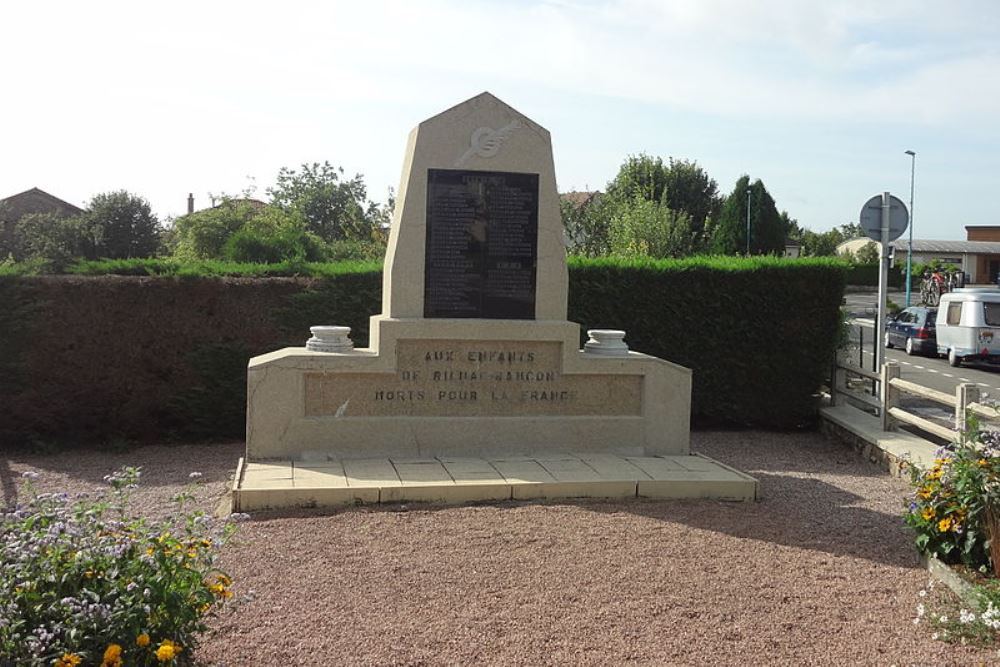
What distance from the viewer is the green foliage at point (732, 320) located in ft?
40.4

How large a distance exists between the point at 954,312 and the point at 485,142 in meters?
22.1

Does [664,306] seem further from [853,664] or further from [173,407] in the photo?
[853,664]

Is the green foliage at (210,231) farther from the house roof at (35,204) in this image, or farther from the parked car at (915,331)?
the house roof at (35,204)

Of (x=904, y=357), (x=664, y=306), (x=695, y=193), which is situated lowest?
(x=904, y=357)

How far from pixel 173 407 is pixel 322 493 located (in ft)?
15.4

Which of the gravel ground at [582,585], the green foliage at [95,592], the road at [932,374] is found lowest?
the road at [932,374]

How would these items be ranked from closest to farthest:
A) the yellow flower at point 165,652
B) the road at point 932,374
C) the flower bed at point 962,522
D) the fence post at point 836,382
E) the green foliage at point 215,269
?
the yellow flower at point 165,652 < the flower bed at point 962,522 < the green foliage at point 215,269 < the fence post at point 836,382 < the road at point 932,374

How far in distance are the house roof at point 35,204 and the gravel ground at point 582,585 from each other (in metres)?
49.7

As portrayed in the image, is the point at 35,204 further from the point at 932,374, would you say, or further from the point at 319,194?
the point at 932,374

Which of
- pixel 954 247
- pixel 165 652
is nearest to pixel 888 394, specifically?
pixel 165 652

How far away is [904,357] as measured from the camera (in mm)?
28828

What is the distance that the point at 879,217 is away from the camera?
12.8 meters

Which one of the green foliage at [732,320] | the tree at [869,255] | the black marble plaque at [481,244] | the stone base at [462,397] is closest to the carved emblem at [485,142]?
the black marble plaque at [481,244]

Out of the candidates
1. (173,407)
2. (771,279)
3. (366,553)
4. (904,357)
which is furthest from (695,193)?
(366,553)
